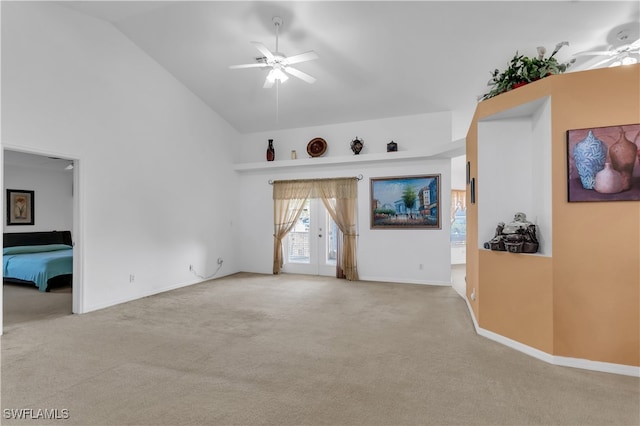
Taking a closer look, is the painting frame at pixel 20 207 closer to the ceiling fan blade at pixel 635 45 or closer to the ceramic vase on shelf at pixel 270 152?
the ceramic vase on shelf at pixel 270 152

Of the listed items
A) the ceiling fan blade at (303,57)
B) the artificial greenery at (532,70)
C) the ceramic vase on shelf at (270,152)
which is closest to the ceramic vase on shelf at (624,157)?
the artificial greenery at (532,70)

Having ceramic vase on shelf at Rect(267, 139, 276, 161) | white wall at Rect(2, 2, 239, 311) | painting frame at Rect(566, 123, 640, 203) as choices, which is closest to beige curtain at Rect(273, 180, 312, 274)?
ceramic vase on shelf at Rect(267, 139, 276, 161)

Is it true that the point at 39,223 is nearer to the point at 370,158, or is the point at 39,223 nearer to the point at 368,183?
the point at 368,183

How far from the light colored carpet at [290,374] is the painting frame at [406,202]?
2191 millimetres

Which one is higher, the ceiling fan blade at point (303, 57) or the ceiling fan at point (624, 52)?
the ceiling fan at point (624, 52)

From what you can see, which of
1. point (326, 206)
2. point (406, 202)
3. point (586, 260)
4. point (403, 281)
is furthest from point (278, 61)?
point (403, 281)

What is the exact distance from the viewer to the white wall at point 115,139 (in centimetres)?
375

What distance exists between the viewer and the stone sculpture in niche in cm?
298

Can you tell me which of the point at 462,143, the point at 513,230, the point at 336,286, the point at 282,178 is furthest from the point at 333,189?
the point at 513,230

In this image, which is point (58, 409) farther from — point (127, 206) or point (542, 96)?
point (542, 96)

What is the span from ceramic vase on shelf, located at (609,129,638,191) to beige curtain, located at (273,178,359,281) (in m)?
4.22

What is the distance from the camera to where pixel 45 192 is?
304 inches

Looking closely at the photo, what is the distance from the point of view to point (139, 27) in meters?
4.62

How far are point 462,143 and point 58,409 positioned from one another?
543cm
